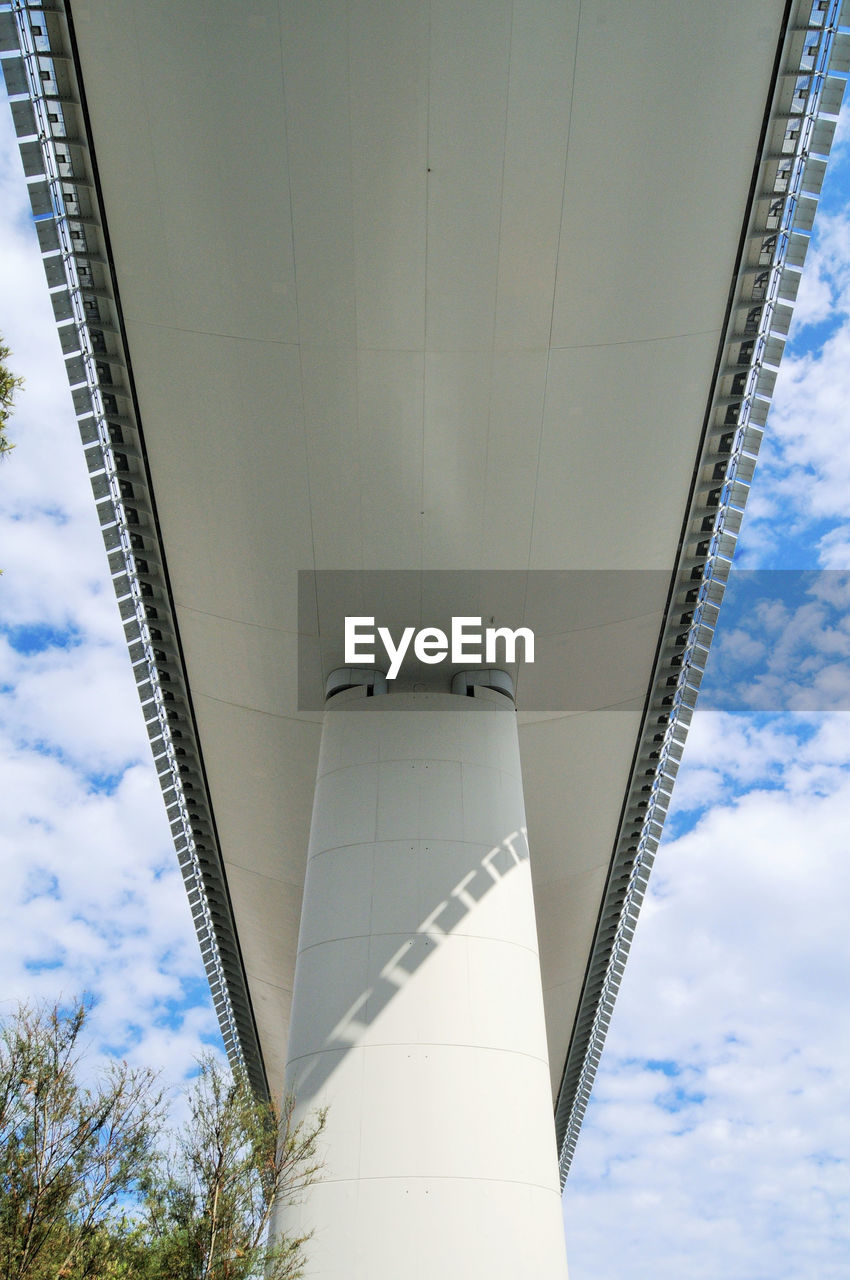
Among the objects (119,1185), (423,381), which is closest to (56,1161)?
(119,1185)

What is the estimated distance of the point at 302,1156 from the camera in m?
7.12

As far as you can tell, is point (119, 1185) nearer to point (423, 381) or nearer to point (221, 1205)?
point (221, 1205)

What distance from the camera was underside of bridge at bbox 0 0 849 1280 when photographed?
670 centimetres

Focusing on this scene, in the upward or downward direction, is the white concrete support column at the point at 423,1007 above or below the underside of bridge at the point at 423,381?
below

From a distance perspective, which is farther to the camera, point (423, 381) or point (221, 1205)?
point (423, 381)

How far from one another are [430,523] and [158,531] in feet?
10.2

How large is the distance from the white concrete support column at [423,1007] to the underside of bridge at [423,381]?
1.3 inches

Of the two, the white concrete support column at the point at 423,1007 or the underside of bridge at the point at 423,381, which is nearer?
the underside of bridge at the point at 423,381

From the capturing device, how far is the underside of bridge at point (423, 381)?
6.70 m

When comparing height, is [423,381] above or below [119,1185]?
above

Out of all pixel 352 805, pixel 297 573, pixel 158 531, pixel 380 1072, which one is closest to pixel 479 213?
pixel 297 573

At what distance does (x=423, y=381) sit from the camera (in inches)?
331

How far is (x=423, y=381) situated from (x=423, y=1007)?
572 cm

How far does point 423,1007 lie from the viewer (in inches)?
321
